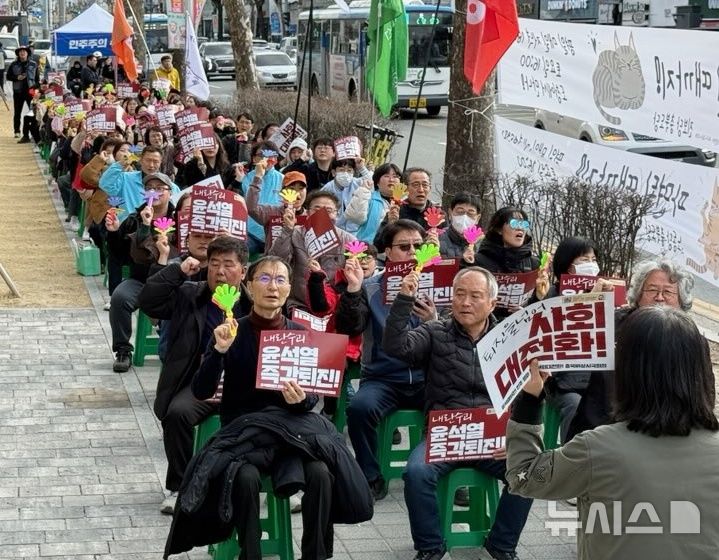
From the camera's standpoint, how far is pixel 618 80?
34.9 ft

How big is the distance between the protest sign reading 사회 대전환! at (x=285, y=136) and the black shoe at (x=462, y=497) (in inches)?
307

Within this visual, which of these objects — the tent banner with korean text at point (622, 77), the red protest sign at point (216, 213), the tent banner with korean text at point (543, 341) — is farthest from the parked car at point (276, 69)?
the tent banner with korean text at point (543, 341)

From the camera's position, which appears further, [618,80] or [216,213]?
[618,80]

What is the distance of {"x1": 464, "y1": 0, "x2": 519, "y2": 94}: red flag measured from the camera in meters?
11.5

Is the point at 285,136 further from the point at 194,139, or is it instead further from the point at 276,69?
the point at 276,69

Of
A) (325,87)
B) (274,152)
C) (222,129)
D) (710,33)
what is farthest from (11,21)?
(710,33)

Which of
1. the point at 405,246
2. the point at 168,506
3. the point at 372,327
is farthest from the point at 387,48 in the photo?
the point at 168,506

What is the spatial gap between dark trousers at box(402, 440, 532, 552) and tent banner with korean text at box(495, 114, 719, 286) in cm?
386

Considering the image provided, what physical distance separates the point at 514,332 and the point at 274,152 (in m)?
9.71

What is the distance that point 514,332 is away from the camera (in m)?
4.04

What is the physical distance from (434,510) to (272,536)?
74 cm

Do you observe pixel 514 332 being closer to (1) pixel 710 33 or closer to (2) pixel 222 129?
(1) pixel 710 33

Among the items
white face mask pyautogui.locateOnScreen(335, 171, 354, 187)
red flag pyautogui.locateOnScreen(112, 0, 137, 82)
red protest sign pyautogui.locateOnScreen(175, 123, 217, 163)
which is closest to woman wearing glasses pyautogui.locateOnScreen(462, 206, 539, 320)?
white face mask pyautogui.locateOnScreen(335, 171, 354, 187)

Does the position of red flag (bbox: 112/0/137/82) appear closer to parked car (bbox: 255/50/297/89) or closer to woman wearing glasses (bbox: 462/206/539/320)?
woman wearing glasses (bbox: 462/206/539/320)
